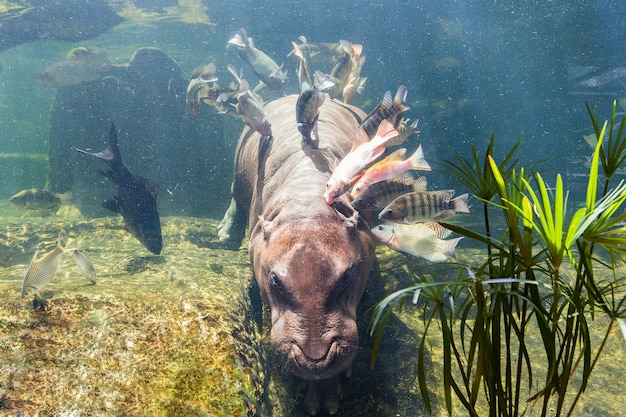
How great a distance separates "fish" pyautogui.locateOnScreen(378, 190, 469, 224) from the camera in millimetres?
4004

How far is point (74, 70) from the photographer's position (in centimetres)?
1558

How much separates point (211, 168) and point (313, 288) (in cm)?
1472

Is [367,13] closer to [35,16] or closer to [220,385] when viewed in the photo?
[35,16]

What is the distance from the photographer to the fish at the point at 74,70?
1541 centimetres

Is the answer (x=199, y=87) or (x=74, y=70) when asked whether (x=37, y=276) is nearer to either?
(x=199, y=87)

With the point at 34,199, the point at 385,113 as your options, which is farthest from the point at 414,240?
the point at 34,199

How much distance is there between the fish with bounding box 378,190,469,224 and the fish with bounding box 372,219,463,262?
0.10 metres

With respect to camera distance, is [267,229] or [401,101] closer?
[267,229]

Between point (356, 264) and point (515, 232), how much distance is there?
6.12 ft

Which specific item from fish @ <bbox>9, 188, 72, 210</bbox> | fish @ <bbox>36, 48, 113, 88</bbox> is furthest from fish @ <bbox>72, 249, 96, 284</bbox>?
fish @ <bbox>36, 48, 113, 88</bbox>

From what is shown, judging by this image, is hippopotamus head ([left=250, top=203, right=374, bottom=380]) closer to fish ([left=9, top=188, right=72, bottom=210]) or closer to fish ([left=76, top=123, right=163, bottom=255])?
fish ([left=76, top=123, right=163, bottom=255])

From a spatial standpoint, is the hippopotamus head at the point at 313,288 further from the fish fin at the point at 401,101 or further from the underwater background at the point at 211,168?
the fish fin at the point at 401,101

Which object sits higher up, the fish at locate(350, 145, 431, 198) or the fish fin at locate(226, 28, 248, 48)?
the fish fin at locate(226, 28, 248, 48)

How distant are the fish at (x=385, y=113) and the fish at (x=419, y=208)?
1.24 meters
